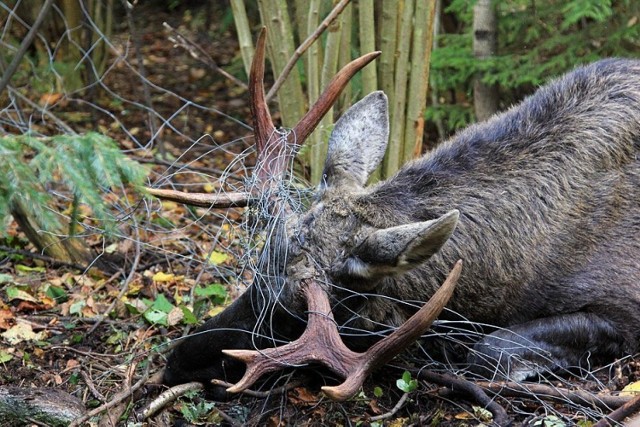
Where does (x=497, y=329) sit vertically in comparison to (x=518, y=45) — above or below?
below

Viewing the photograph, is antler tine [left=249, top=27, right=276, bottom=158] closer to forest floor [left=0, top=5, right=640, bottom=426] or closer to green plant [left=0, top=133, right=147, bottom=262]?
forest floor [left=0, top=5, right=640, bottom=426]

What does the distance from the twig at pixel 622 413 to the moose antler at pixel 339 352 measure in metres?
0.83

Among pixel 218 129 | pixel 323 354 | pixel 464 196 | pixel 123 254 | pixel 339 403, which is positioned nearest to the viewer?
pixel 323 354

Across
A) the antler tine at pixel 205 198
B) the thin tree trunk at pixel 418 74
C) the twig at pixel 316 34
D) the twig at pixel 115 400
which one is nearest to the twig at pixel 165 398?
the twig at pixel 115 400

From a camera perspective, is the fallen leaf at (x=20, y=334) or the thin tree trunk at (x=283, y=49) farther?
the thin tree trunk at (x=283, y=49)

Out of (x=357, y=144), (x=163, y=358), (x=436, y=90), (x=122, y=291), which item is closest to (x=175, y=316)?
(x=122, y=291)

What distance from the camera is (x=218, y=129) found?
29.6 ft

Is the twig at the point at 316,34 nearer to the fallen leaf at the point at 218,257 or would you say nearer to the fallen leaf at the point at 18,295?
the fallen leaf at the point at 218,257

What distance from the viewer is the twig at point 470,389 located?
417 centimetres

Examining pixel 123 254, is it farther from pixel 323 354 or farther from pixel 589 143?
pixel 589 143

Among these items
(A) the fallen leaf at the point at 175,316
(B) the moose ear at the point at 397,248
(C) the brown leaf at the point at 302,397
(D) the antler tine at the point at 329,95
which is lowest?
(C) the brown leaf at the point at 302,397

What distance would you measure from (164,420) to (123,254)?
1.96 m

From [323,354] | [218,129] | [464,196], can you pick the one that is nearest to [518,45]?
[218,129]

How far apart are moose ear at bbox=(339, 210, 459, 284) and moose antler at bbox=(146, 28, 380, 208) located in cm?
72
